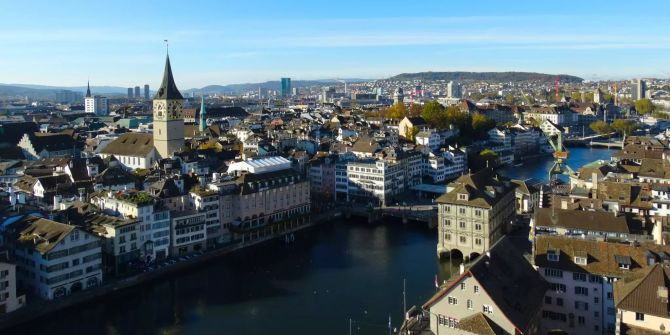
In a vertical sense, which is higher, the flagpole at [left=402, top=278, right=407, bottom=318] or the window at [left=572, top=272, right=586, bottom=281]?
the window at [left=572, top=272, right=586, bottom=281]

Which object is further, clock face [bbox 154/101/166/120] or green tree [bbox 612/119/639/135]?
green tree [bbox 612/119/639/135]

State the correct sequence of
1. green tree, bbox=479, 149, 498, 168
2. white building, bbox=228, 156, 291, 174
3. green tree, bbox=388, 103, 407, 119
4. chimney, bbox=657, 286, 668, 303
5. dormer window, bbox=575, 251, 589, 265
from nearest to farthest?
chimney, bbox=657, 286, 668, 303 < dormer window, bbox=575, 251, 589, 265 < white building, bbox=228, 156, 291, 174 < green tree, bbox=479, 149, 498, 168 < green tree, bbox=388, 103, 407, 119

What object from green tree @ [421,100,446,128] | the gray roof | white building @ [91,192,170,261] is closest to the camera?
white building @ [91,192,170,261]

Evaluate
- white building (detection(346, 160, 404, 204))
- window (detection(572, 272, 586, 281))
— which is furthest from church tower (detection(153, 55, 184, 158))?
window (detection(572, 272, 586, 281))

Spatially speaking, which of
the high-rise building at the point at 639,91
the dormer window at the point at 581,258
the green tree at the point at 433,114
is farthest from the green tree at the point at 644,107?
the dormer window at the point at 581,258

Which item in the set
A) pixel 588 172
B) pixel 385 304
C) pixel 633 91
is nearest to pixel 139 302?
pixel 385 304

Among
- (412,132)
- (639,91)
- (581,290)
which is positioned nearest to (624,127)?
(412,132)

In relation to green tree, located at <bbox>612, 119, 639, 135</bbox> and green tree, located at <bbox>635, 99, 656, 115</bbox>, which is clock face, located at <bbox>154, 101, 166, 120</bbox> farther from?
green tree, located at <bbox>635, 99, 656, 115</bbox>
